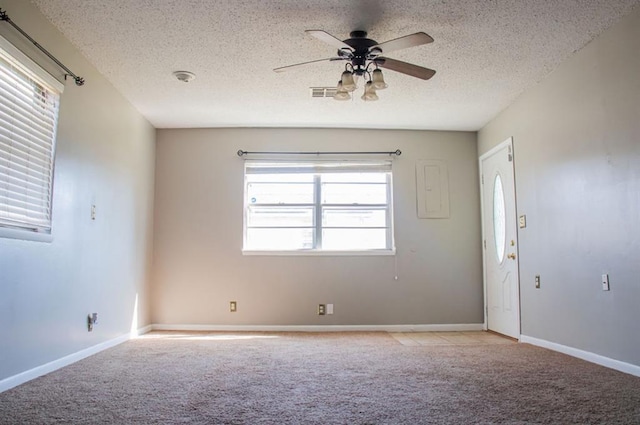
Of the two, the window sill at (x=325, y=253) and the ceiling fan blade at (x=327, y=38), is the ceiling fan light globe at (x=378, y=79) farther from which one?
the window sill at (x=325, y=253)

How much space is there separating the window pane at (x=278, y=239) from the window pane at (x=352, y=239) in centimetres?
21

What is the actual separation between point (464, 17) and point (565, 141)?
4.70 ft

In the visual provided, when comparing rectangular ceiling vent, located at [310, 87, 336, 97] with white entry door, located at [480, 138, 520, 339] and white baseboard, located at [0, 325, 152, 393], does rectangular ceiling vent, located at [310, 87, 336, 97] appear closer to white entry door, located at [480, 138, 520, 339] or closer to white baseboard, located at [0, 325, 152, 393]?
white entry door, located at [480, 138, 520, 339]

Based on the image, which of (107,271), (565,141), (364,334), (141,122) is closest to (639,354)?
(565,141)

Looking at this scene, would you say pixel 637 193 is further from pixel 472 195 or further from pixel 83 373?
pixel 83 373

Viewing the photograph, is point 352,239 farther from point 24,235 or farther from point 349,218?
point 24,235

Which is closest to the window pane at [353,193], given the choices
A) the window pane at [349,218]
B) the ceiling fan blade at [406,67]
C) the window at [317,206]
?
the window at [317,206]

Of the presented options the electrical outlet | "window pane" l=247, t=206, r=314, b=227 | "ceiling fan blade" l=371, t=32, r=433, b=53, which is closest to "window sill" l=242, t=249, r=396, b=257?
"window pane" l=247, t=206, r=314, b=227

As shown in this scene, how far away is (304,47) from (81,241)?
230cm

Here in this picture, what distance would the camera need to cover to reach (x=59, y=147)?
3477 millimetres

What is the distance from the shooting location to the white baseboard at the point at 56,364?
9.35 ft

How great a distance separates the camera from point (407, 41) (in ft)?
9.75

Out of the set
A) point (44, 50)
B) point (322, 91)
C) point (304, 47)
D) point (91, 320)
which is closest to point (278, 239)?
point (322, 91)

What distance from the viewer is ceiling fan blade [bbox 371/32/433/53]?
9.41 ft
